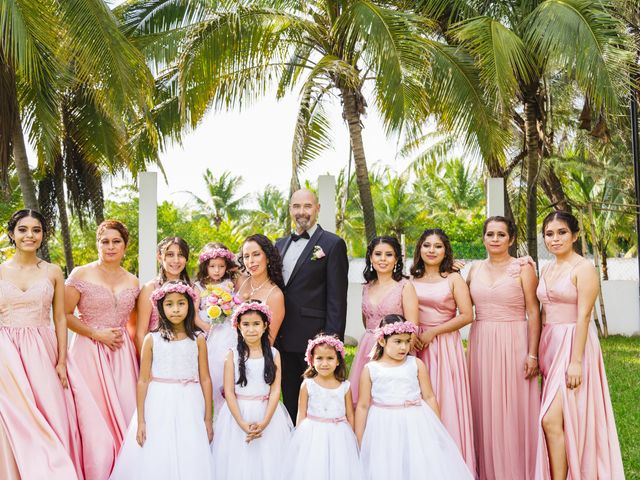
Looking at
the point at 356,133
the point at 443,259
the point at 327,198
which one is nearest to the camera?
the point at 443,259

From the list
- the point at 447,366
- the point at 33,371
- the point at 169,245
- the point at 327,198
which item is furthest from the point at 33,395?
the point at 327,198

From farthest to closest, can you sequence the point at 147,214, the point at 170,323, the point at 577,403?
the point at 147,214 < the point at 170,323 < the point at 577,403

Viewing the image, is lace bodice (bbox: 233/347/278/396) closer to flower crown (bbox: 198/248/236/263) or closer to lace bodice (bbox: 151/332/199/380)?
lace bodice (bbox: 151/332/199/380)

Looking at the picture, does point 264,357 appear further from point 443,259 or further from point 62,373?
point 443,259

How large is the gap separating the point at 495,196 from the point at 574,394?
400 centimetres

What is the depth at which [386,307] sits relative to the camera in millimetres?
5629

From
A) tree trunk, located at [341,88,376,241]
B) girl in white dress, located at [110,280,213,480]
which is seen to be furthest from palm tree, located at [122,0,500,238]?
girl in white dress, located at [110,280,213,480]

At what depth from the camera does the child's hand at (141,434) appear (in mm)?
5055

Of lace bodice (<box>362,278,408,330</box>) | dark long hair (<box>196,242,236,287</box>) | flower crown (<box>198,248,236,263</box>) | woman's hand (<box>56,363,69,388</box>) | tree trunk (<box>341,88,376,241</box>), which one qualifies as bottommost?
woman's hand (<box>56,363,69,388</box>)

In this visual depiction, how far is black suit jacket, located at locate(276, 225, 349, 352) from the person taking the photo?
18.7 feet

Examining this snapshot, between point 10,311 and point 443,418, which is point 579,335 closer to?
point 443,418

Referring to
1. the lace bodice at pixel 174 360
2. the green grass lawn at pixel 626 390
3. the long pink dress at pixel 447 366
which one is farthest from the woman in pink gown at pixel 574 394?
the lace bodice at pixel 174 360

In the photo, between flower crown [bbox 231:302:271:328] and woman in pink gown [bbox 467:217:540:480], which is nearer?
flower crown [bbox 231:302:271:328]

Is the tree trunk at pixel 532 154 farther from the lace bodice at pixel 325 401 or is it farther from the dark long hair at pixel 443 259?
the lace bodice at pixel 325 401
